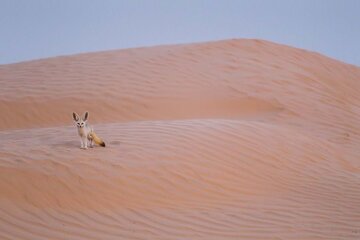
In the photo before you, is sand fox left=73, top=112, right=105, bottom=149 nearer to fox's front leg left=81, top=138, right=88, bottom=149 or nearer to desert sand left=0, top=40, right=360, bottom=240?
fox's front leg left=81, top=138, right=88, bottom=149

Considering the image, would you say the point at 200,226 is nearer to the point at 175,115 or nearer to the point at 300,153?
the point at 300,153

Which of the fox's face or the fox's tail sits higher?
the fox's face

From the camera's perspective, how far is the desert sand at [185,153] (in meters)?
6.31

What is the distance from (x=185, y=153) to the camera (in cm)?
797

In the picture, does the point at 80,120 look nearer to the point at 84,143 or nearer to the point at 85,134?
the point at 85,134

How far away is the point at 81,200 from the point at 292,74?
853cm

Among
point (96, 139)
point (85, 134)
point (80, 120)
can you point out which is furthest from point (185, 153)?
point (80, 120)

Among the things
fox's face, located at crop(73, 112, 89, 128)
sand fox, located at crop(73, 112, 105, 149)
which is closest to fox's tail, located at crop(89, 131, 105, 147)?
sand fox, located at crop(73, 112, 105, 149)

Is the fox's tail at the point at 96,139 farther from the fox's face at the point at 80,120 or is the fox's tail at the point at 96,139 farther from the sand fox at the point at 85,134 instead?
the fox's face at the point at 80,120

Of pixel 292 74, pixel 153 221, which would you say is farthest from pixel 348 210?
pixel 292 74

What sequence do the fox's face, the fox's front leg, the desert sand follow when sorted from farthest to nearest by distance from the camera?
1. the fox's front leg
2. the fox's face
3. the desert sand

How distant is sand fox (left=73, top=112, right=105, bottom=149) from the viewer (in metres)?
7.56

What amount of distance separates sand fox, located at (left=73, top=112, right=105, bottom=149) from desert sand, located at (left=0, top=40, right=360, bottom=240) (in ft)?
0.46

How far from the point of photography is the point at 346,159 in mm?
9070
